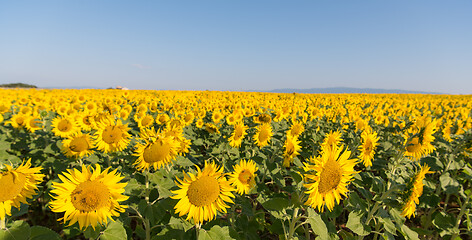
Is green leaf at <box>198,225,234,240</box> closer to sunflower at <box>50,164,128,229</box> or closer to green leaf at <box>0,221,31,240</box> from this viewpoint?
sunflower at <box>50,164,128,229</box>

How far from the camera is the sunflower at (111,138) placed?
9.73 feet

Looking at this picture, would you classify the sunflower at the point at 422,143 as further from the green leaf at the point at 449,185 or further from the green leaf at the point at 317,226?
the green leaf at the point at 317,226

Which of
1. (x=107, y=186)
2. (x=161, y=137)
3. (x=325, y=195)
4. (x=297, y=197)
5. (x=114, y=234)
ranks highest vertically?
(x=161, y=137)

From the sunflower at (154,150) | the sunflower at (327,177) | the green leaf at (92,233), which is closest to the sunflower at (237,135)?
the sunflower at (154,150)

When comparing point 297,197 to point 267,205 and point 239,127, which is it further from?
point 239,127

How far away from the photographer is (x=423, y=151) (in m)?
3.65

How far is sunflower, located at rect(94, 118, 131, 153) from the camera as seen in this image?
2.96 m

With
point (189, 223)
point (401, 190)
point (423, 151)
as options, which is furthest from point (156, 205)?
point (423, 151)

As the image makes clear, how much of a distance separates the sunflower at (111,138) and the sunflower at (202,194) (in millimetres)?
1557

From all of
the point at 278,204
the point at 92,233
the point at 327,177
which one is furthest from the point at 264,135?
the point at 92,233

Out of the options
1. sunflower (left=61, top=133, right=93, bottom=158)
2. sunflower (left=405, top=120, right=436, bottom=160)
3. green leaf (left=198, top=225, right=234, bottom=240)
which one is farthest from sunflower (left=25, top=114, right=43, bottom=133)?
sunflower (left=405, top=120, right=436, bottom=160)

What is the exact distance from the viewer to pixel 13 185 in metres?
1.50

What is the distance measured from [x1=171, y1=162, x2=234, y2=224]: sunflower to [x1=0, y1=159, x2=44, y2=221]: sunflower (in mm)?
1002

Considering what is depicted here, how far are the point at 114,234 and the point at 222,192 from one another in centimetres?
104
